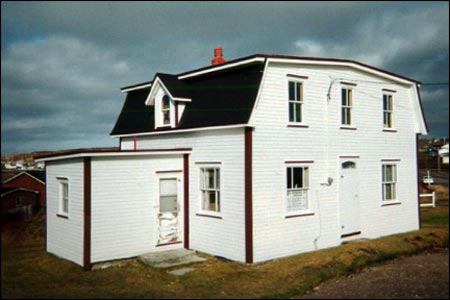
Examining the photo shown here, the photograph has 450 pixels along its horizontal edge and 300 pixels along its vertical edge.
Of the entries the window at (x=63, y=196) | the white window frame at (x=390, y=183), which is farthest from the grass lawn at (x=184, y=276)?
the white window frame at (x=390, y=183)

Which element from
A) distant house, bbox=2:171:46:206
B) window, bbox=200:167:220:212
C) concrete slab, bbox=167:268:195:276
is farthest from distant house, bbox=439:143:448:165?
distant house, bbox=2:171:46:206

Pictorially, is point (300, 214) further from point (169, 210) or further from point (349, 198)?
point (169, 210)

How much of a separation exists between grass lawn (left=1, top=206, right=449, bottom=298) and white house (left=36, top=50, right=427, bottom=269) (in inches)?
24.8

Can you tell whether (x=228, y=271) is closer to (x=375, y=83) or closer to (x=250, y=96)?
(x=250, y=96)

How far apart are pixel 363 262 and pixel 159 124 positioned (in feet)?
27.7

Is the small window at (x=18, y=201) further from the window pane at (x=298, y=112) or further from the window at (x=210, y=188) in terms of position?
the window pane at (x=298, y=112)

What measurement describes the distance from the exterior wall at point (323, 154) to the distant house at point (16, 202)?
6.20 m

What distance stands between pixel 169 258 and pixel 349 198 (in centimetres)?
675

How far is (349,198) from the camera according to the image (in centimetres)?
1544

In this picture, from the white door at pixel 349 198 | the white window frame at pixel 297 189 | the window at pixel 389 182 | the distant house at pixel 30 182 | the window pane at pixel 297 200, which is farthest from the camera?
the window at pixel 389 182

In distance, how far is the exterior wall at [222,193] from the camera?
42.0 feet

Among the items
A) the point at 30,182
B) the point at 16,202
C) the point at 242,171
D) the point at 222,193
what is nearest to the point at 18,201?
the point at 16,202

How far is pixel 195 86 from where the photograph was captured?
50.8 ft

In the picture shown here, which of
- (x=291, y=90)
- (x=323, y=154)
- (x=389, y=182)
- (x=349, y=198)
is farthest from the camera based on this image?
(x=389, y=182)
